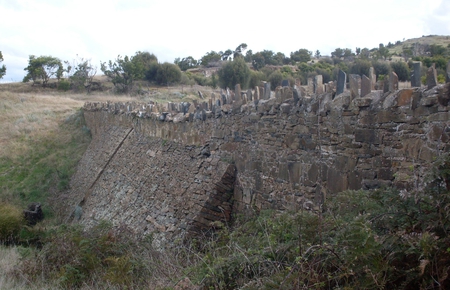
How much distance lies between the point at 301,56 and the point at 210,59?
22241 mm

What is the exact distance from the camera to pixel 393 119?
4582 millimetres

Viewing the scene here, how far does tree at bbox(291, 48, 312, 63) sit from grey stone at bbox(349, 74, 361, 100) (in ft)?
116

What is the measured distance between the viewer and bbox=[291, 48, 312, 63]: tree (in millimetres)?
40344

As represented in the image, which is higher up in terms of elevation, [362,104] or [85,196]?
[362,104]

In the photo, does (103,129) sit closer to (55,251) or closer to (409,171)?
(55,251)

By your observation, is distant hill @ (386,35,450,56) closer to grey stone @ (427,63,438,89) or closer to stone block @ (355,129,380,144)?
stone block @ (355,129,380,144)

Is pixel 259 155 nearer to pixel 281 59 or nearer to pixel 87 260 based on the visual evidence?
pixel 87 260

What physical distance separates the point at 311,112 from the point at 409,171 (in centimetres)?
185

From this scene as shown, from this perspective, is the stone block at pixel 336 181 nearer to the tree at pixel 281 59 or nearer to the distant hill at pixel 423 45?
the distant hill at pixel 423 45

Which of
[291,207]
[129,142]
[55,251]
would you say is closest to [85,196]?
[129,142]

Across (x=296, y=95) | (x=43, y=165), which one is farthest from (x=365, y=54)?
(x=296, y=95)

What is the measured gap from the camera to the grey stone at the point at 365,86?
5016 mm

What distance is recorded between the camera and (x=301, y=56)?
41812 millimetres

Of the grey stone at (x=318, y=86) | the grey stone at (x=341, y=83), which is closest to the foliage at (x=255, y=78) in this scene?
the grey stone at (x=318, y=86)
